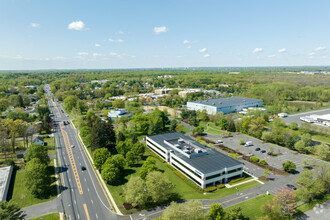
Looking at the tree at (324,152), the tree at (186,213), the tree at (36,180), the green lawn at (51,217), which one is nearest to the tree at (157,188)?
the tree at (186,213)

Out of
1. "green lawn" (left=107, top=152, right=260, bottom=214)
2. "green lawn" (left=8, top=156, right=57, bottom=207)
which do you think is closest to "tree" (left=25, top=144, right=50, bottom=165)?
"green lawn" (left=8, top=156, right=57, bottom=207)

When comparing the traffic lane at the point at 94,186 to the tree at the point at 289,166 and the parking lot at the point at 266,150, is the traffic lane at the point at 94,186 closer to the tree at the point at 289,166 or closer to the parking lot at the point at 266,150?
the tree at the point at 289,166

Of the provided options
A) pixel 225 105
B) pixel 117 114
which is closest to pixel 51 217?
pixel 117 114

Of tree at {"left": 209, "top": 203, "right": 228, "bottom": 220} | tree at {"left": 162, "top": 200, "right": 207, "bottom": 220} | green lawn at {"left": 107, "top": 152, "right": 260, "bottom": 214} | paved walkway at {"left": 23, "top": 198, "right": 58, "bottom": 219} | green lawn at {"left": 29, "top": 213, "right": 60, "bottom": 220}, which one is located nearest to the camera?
tree at {"left": 162, "top": 200, "right": 207, "bottom": 220}

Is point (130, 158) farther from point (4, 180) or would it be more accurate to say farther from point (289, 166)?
point (289, 166)

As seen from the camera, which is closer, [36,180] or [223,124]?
[36,180]

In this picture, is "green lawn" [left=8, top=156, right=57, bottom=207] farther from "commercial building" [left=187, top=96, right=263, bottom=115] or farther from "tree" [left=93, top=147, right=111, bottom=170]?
"commercial building" [left=187, top=96, right=263, bottom=115]
